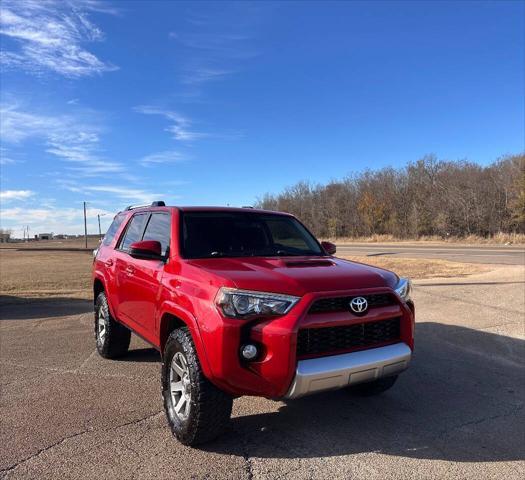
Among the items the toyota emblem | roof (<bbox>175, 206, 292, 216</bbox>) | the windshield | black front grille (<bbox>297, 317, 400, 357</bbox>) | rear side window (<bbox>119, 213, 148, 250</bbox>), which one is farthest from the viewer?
rear side window (<bbox>119, 213, 148, 250</bbox>)

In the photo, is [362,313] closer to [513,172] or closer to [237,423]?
[237,423]

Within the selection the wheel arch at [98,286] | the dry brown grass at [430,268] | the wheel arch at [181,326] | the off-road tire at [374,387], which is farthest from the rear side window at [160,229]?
the dry brown grass at [430,268]

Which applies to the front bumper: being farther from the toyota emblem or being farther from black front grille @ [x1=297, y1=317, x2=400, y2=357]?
the toyota emblem

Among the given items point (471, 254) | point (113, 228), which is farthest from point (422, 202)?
point (113, 228)

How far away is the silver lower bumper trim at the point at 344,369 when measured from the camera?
3250mm

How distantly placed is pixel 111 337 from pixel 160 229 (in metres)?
1.91

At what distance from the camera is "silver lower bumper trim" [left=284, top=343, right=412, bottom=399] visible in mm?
3250

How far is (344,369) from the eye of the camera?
3.36 metres

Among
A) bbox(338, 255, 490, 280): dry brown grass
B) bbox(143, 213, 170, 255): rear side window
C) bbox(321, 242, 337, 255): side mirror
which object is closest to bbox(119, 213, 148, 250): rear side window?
bbox(143, 213, 170, 255): rear side window

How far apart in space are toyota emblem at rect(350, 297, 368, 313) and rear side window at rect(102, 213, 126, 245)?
3777 millimetres

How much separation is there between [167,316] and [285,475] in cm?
162

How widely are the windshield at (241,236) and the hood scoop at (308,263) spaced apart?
0.47 metres

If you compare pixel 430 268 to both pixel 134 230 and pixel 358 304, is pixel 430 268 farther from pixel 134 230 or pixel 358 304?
pixel 358 304

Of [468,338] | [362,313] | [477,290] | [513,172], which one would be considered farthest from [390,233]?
[362,313]
